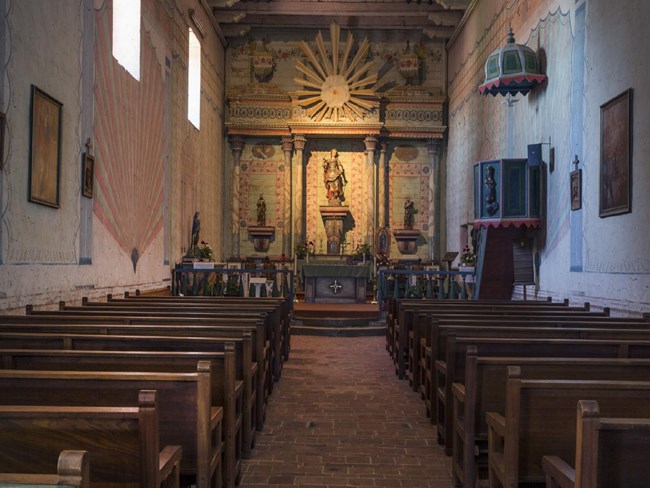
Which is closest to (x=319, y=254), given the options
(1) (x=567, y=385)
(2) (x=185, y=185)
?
(2) (x=185, y=185)

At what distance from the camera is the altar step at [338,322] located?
1116 centimetres

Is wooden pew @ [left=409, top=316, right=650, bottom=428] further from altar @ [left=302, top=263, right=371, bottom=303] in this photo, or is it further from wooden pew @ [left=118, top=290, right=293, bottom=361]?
altar @ [left=302, top=263, right=371, bottom=303]

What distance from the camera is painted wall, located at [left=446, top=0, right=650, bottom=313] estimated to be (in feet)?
22.0

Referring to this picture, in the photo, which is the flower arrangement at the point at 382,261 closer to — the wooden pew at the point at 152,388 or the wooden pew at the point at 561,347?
the wooden pew at the point at 561,347

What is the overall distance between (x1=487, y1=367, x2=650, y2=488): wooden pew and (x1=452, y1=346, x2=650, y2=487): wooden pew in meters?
0.61

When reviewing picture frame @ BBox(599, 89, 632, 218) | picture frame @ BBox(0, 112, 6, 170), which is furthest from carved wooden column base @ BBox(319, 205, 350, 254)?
picture frame @ BBox(0, 112, 6, 170)

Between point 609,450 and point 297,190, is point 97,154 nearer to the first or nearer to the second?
point 609,450

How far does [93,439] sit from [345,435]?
10.1 ft

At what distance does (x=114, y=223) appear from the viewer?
347 inches

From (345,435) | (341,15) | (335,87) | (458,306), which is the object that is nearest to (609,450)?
(345,435)

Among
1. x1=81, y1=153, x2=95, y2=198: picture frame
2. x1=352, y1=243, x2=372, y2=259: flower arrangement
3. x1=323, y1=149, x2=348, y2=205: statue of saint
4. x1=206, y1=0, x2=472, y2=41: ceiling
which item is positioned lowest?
x1=352, y1=243, x2=372, y2=259: flower arrangement

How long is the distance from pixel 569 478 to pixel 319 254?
15326mm

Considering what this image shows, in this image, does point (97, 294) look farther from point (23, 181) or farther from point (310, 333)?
point (310, 333)

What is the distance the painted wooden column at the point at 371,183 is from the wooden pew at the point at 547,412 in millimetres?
14871
